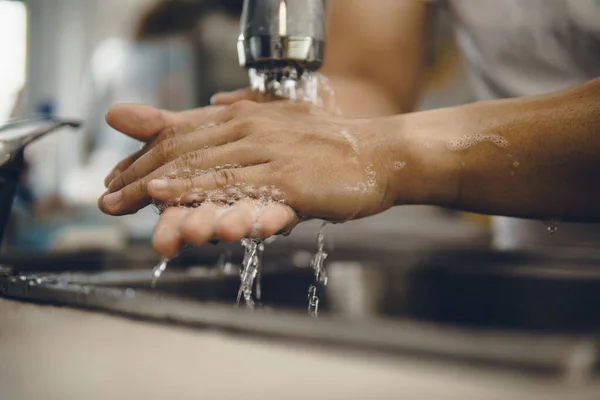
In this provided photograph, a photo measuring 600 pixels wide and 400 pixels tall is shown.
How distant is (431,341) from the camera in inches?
9.4

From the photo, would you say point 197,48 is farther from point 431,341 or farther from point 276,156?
point 431,341

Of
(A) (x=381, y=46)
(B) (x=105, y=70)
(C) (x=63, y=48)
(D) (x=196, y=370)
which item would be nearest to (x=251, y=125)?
(D) (x=196, y=370)

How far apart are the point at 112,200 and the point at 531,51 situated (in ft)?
2.51

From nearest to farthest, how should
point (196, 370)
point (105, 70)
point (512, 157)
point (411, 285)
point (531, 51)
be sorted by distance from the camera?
point (196, 370) → point (512, 157) → point (411, 285) → point (531, 51) → point (105, 70)

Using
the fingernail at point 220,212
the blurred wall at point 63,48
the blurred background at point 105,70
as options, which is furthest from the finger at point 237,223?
the blurred wall at point 63,48

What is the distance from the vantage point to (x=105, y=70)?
2.12 meters

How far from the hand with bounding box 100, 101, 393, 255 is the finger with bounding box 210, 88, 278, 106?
32 mm

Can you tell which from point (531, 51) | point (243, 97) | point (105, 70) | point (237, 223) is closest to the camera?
point (237, 223)

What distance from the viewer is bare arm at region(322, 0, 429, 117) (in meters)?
1.02

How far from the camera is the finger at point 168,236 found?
36cm

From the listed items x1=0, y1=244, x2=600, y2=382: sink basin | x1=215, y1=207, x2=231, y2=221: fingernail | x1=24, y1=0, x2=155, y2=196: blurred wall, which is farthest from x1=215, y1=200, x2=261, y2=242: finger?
x1=24, y1=0, x2=155, y2=196: blurred wall

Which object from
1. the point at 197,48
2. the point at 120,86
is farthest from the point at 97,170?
the point at 197,48

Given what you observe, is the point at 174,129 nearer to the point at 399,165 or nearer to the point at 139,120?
the point at 139,120

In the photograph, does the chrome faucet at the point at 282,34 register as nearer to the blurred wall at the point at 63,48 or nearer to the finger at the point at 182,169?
the finger at the point at 182,169
